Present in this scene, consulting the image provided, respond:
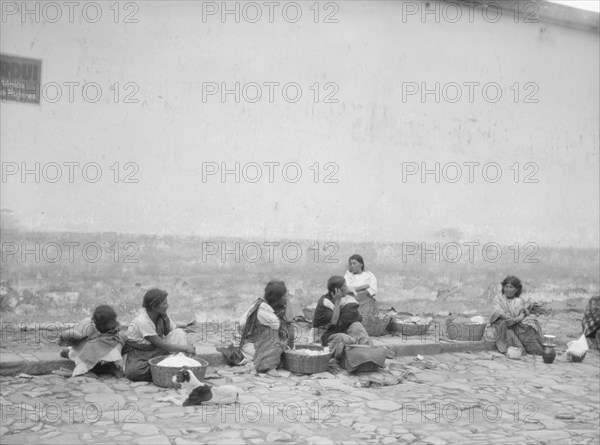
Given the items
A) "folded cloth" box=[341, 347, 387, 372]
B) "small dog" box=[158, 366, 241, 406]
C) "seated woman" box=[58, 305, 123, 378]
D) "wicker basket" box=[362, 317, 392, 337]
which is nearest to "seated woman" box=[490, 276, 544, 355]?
"wicker basket" box=[362, 317, 392, 337]

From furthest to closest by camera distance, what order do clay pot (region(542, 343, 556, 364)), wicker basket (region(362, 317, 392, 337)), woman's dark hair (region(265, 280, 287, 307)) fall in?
1. wicker basket (region(362, 317, 392, 337))
2. clay pot (region(542, 343, 556, 364))
3. woman's dark hair (region(265, 280, 287, 307))

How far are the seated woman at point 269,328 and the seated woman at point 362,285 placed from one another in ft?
6.16

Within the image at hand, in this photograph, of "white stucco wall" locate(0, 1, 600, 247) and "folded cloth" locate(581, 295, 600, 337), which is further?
"folded cloth" locate(581, 295, 600, 337)

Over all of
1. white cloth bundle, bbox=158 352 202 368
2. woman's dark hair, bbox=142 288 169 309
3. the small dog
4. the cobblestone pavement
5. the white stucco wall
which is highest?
the white stucco wall

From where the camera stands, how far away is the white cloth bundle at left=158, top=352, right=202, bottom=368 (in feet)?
20.6

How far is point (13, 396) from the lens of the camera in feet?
19.3

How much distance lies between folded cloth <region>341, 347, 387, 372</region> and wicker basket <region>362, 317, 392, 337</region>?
1581 millimetres

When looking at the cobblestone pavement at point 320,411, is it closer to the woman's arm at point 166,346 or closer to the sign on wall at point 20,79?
the woman's arm at point 166,346

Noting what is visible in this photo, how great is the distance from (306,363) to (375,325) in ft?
6.99

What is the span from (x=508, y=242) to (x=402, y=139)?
2734 millimetres

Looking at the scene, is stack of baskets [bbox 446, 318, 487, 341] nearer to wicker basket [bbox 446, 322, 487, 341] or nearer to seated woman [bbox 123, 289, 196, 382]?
wicker basket [bbox 446, 322, 487, 341]

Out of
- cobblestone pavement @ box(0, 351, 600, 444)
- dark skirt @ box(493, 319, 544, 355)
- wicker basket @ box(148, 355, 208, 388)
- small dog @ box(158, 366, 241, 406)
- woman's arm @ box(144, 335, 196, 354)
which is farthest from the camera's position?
dark skirt @ box(493, 319, 544, 355)

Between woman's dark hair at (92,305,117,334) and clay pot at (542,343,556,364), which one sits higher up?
woman's dark hair at (92,305,117,334)

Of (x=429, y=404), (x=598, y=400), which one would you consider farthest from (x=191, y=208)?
(x=598, y=400)
